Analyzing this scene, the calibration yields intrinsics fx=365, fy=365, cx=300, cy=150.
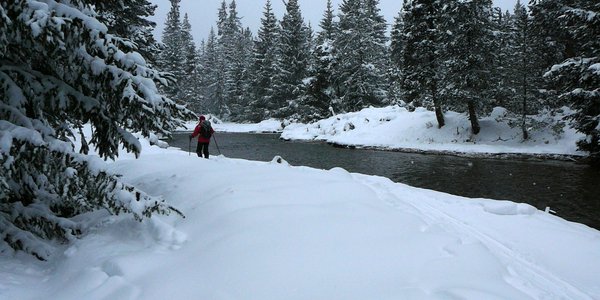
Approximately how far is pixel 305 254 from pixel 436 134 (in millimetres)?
23875

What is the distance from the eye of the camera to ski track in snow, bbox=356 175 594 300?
14.9ft

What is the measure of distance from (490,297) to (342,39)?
4192cm

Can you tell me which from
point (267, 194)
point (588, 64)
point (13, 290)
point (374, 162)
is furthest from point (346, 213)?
point (588, 64)

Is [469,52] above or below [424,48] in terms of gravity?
below

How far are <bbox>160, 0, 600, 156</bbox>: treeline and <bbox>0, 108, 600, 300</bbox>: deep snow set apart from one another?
2433 millimetres

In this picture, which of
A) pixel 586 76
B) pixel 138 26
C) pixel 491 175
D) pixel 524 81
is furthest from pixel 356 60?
pixel 491 175

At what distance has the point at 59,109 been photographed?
4.89m

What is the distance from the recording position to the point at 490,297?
3799mm

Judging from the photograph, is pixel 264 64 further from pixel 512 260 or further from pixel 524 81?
pixel 512 260

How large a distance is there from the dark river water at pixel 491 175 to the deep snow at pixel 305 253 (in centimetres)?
498

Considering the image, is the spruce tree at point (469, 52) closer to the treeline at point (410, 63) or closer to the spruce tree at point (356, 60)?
the treeline at point (410, 63)

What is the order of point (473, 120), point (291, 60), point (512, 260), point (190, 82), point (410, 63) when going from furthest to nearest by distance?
point (190, 82), point (291, 60), point (410, 63), point (473, 120), point (512, 260)

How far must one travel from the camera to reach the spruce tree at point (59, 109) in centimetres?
420

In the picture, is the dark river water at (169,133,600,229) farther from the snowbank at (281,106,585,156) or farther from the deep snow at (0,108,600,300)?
the deep snow at (0,108,600,300)
